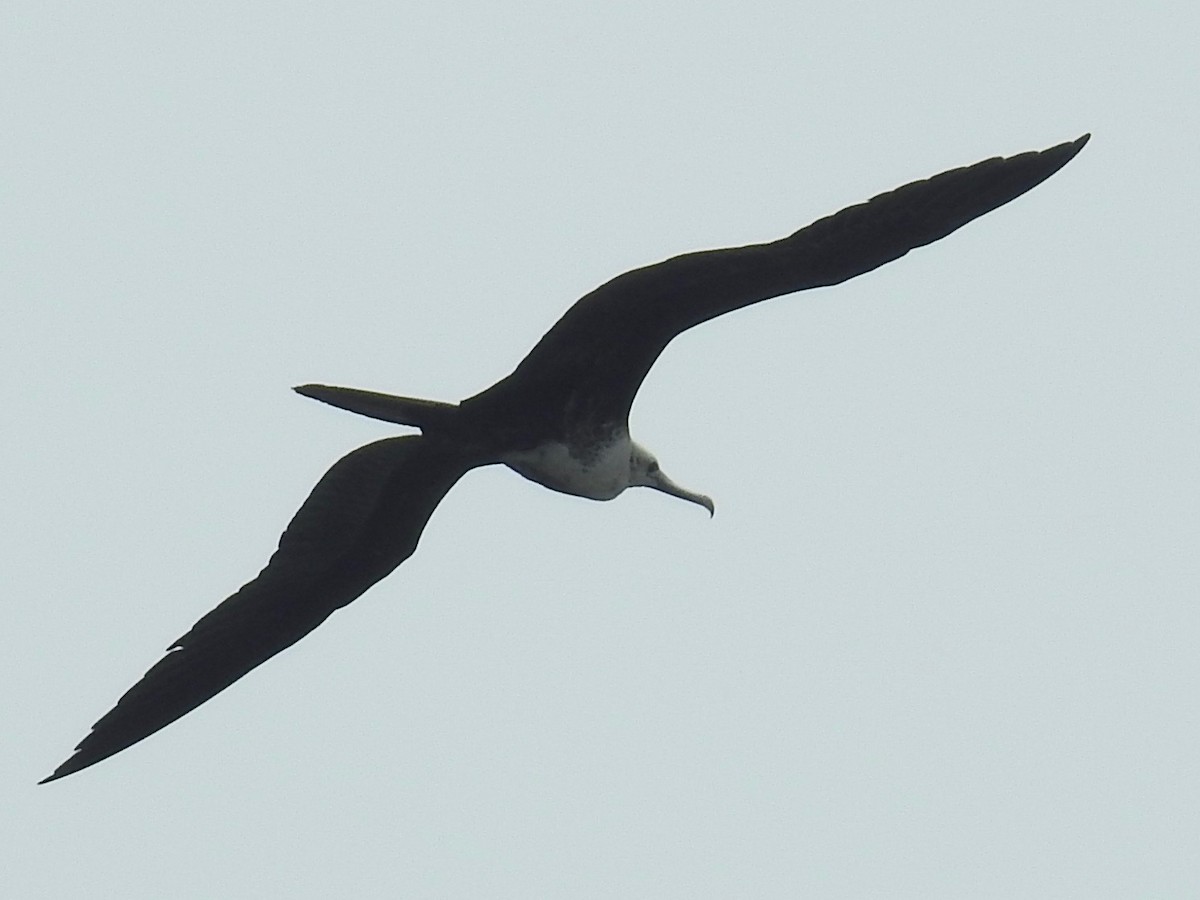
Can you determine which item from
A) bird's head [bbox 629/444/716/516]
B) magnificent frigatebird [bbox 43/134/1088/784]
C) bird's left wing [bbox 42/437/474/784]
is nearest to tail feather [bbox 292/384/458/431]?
magnificent frigatebird [bbox 43/134/1088/784]

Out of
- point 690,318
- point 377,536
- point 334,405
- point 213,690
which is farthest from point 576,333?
point 213,690

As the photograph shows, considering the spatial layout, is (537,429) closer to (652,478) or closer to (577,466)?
(577,466)

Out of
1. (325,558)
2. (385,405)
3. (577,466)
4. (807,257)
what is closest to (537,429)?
(577,466)

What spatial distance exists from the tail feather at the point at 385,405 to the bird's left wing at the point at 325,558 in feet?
1.52

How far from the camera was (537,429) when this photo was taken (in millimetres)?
8539

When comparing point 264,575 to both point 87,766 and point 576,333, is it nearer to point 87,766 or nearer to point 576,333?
point 87,766

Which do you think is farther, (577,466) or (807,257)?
(577,466)

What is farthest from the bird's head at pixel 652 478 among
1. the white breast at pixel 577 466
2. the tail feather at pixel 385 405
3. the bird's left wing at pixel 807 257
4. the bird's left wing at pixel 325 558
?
the bird's left wing at pixel 807 257

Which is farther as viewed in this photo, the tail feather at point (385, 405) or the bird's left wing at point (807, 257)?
the tail feather at point (385, 405)

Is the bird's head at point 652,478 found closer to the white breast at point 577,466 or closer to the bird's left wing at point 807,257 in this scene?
the white breast at point 577,466

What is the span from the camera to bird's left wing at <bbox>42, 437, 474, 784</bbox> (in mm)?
8781

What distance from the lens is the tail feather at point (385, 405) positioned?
8094 mm

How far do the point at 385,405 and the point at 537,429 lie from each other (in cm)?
65

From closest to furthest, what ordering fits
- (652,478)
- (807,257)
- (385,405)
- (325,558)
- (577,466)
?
(807,257) → (385,405) → (577,466) → (325,558) → (652,478)
